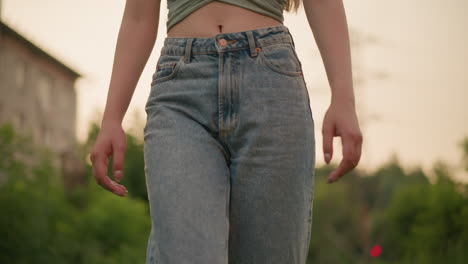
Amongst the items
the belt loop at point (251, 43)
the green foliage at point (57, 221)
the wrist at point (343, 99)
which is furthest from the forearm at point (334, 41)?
the green foliage at point (57, 221)

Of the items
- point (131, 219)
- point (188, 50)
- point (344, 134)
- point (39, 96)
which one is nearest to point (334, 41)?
point (344, 134)

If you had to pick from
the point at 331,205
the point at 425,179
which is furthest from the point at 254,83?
the point at 425,179

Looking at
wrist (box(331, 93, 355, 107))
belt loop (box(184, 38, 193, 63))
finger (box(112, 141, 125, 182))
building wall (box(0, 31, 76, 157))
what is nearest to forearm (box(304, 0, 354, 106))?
wrist (box(331, 93, 355, 107))

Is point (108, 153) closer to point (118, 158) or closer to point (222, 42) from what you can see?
point (118, 158)

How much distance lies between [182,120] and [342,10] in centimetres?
66

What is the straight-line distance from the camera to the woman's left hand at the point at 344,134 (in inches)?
83.2

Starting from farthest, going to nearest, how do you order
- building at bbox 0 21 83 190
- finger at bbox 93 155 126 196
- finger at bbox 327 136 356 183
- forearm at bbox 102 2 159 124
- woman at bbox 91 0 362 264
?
building at bbox 0 21 83 190
forearm at bbox 102 2 159 124
finger at bbox 93 155 126 196
finger at bbox 327 136 356 183
woman at bbox 91 0 362 264

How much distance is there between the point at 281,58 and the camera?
219 cm

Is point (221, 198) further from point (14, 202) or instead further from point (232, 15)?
point (14, 202)

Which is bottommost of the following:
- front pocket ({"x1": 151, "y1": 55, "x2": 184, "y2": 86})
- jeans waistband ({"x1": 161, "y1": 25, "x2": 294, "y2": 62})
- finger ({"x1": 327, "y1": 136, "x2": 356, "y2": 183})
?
finger ({"x1": 327, "y1": 136, "x2": 356, "y2": 183})

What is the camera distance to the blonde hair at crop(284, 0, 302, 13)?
7.88ft

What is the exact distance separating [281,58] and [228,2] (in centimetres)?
24

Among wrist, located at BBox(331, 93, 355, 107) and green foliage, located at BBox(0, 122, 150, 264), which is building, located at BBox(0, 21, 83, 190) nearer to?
green foliage, located at BBox(0, 122, 150, 264)

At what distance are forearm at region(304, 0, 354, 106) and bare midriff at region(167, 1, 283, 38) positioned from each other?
187 millimetres
